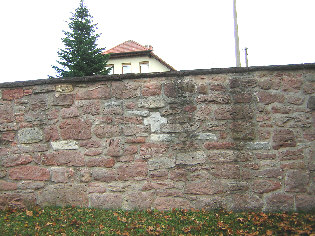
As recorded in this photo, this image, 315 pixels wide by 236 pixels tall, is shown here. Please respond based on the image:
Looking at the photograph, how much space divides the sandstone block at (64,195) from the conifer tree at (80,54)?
32.3 ft

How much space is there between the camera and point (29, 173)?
354cm

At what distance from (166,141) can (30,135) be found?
1.92m

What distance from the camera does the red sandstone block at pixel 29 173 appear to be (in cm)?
352

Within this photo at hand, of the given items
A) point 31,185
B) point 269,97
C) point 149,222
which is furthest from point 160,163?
point 31,185

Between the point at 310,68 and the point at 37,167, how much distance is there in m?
3.94

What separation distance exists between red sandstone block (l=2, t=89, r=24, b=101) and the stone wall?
0.25ft

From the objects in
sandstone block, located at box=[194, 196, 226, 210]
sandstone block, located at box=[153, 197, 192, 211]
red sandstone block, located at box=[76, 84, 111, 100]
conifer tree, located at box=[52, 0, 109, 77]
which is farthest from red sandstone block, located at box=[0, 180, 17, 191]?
conifer tree, located at box=[52, 0, 109, 77]

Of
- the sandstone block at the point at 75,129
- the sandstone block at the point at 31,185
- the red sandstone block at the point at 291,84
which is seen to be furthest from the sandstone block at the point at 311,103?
the sandstone block at the point at 31,185

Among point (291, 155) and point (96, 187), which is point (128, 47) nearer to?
point (96, 187)

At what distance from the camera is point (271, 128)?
131 inches

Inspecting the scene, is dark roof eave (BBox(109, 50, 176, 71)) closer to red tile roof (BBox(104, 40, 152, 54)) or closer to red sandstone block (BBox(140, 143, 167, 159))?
red tile roof (BBox(104, 40, 152, 54))

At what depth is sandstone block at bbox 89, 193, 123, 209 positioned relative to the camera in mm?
3381

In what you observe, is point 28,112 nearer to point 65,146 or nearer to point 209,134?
point 65,146

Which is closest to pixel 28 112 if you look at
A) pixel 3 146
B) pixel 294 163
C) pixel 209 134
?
pixel 3 146
